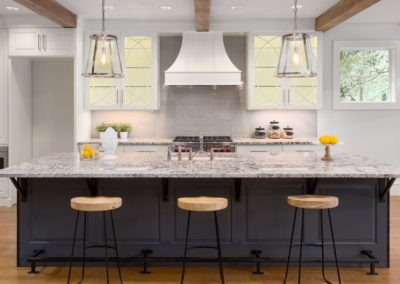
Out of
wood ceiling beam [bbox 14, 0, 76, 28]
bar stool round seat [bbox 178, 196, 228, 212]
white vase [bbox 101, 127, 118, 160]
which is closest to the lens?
bar stool round seat [bbox 178, 196, 228, 212]

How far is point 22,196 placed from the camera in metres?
3.76

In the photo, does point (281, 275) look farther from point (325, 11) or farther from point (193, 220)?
point (325, 11)

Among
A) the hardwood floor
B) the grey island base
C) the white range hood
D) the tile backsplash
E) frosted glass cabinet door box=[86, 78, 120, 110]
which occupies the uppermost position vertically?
the white range hood

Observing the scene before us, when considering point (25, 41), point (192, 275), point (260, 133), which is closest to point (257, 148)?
point (260, 133)

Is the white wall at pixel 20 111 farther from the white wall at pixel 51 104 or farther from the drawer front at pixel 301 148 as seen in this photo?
the drawer front at pixel 301 148

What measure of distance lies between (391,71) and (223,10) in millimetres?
2894

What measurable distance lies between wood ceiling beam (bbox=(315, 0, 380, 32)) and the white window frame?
58 centimetres

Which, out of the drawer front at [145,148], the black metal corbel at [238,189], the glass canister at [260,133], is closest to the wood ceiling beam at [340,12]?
the glass canister at [260,133]

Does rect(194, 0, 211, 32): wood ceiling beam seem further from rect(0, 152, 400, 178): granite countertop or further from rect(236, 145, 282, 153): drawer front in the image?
rect(0, 152, 400, 178): granite countertop

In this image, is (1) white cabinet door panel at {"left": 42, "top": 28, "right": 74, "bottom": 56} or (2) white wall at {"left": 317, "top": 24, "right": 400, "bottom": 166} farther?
(2) white wall at {"left": 317, "top": 24, "right": 400, "bottom": 166}

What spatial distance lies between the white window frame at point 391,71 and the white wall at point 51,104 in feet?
13.0

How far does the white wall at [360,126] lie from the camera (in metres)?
6.87

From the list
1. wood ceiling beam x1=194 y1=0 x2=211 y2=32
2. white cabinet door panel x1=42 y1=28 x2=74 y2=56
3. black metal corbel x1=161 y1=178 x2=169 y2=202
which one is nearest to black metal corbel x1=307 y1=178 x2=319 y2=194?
black metal corbel x1=161 y1=178 x2=169 y2=202

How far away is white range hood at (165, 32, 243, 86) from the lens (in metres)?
6.19
